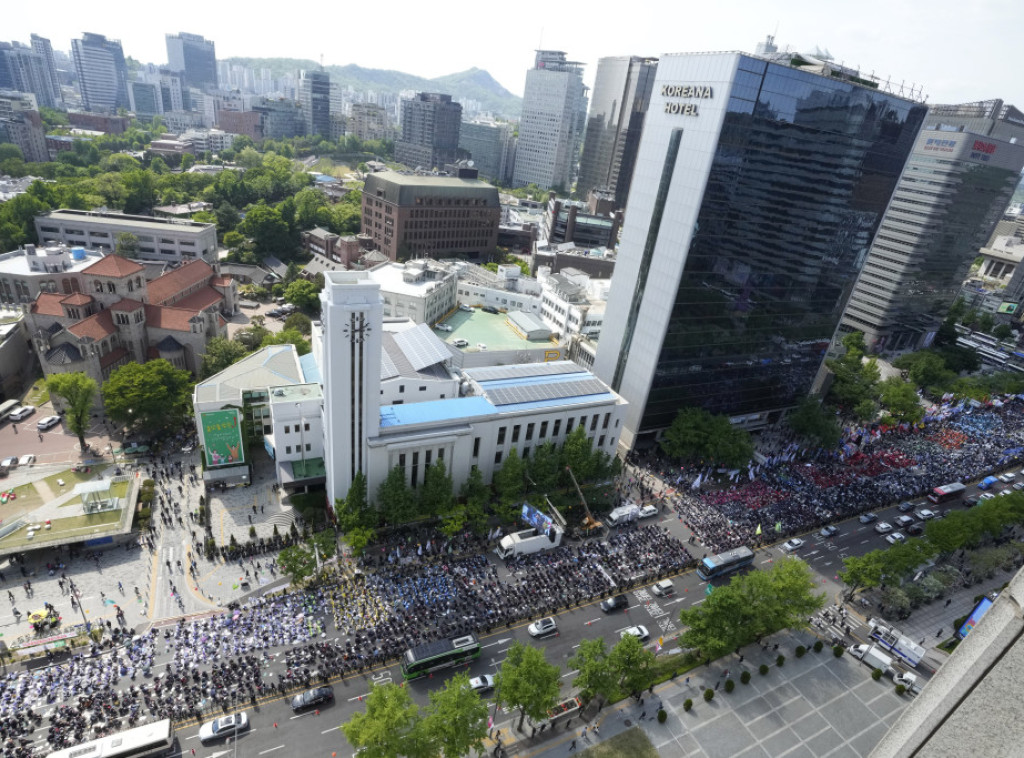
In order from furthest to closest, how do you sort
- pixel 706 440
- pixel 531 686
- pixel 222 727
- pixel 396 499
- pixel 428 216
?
pixel 428 216 < pixel 706 440 < pixel 396 499 < pixel 222 727 < pixel 531 686

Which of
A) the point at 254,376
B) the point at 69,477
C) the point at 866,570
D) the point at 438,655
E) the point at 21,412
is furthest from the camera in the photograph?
the point at 21,412

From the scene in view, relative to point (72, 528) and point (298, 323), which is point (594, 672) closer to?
point (72, 528)

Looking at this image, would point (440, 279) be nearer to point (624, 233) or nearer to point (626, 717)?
point (624, 233)

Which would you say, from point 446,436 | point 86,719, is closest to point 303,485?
point 446,436

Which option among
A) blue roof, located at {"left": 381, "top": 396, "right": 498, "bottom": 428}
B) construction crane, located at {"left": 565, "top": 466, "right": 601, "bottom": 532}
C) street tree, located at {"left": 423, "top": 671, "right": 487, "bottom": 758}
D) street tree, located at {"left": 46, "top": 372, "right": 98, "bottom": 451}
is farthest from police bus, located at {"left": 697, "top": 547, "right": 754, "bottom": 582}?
street tree, located at {"left": 46, "top": 372, "right": 98, "bottom": 451}

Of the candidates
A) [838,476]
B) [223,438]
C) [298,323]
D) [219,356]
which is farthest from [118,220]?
[838,476]

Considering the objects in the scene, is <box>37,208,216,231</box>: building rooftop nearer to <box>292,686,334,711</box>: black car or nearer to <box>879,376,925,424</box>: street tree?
<box>292,686,334,711</box>: black car
